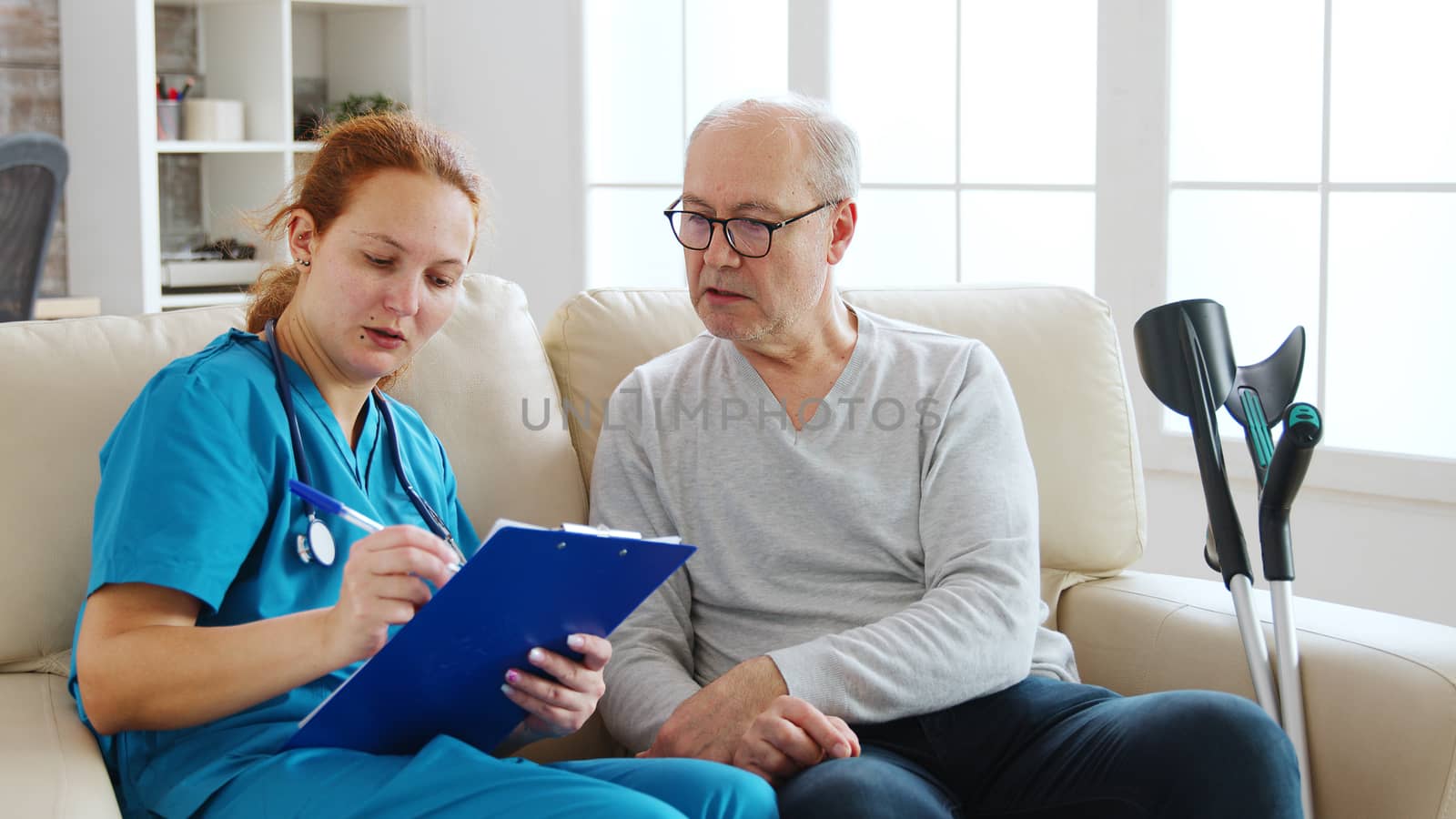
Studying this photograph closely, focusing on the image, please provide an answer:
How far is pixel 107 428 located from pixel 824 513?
82cm

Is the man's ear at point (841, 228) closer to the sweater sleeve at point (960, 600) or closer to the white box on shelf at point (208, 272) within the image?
the sweater sleeve at point (960, 600)

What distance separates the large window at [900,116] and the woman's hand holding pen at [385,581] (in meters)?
1.59

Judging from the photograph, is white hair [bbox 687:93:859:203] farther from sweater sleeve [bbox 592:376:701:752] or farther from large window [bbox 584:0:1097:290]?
large window [bbox 584:0:1097:290]

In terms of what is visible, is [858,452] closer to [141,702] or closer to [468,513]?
[468,513]

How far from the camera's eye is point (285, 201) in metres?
1.59

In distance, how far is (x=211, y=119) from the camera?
3.86 meters

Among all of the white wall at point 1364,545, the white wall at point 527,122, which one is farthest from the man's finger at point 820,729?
the white wall at point 527,122

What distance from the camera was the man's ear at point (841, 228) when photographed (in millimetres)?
1812

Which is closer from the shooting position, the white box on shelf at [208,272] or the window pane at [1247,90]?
the window pane at [1247,90]

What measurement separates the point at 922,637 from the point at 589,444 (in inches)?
22.3

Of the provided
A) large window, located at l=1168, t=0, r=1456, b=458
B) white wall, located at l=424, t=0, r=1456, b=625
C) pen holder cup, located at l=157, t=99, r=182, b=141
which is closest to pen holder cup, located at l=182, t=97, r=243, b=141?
pen holder cup, located at l=157, t=99, r=182, b=141

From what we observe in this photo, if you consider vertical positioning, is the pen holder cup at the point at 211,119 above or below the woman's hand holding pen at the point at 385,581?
above

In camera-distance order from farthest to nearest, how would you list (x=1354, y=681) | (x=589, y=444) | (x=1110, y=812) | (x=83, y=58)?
(x=83, y=58) → (x=589, y=444) → (x=1354, y=681) → (x=1110, y=812)

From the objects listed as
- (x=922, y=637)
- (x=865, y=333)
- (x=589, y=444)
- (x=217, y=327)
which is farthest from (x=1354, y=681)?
(x=217, y=327)
